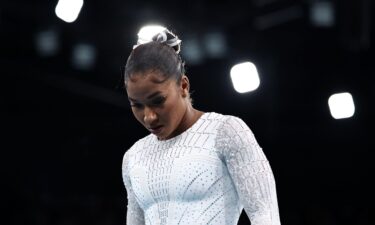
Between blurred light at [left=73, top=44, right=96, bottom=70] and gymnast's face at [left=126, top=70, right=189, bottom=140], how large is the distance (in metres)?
3.38

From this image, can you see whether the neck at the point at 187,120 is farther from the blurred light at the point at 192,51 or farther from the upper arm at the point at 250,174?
the blurred light at the point at 192,51

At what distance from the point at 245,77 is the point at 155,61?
2821 millimetres

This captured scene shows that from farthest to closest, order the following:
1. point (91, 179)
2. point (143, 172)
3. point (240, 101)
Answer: point (91, 179) → point (240, 101) → point (143, 172)

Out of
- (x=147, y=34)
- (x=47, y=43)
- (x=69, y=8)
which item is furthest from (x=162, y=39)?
(x=47, y=43)

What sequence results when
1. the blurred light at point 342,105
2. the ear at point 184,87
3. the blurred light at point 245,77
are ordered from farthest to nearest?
the blurred light at point 342,105
the blurred light at point 245,77
the ear at point 184,87

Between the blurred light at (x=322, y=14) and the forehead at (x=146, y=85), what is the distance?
298 centimetres

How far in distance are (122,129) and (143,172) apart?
406 centimetres

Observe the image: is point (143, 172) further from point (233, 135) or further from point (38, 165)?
point (38, 165)

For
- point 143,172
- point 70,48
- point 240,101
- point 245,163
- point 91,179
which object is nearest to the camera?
point 245,163

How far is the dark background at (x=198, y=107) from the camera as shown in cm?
464

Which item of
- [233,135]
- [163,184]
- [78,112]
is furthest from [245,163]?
[78,112]

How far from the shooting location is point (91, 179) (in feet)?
19.2

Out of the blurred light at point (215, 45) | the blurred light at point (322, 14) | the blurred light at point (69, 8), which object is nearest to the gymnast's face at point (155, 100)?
the blurred light at point (69, 8)

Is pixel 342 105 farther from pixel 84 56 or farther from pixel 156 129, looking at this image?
pixel 156 129
